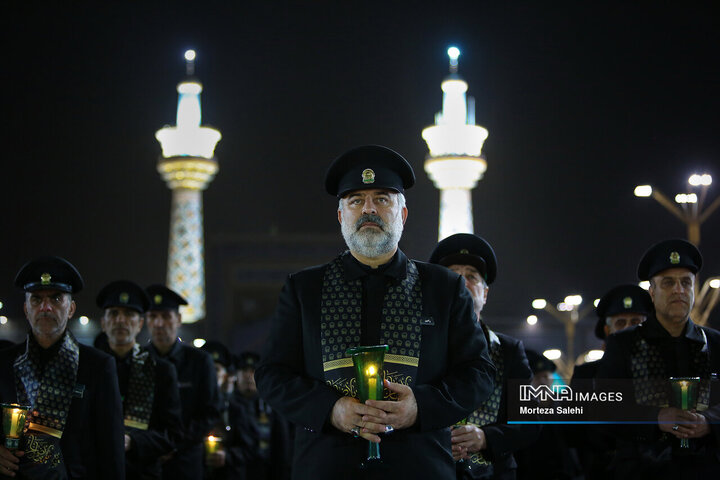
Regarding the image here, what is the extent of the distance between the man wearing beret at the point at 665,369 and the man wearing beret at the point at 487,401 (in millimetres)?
684

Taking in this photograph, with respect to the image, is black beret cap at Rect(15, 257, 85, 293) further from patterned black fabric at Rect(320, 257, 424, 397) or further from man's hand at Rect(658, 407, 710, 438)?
man's hand at Rect(658, 407, 710, 438)

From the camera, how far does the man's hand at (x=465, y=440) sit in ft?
20.8

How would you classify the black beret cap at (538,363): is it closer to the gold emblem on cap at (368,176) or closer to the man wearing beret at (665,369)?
the man wearing beret at (665,369)

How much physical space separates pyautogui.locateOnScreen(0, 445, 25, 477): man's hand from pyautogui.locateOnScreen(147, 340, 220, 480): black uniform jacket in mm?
4165

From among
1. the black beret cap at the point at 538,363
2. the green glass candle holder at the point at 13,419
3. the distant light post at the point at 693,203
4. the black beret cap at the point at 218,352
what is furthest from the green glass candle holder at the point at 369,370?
the distant light post at the point at 693,203

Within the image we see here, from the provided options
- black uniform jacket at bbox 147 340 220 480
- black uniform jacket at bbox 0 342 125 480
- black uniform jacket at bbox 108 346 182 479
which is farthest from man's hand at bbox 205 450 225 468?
black uniform jacket at bbox 0 342 125 480

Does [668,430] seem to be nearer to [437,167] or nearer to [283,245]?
[283,245]

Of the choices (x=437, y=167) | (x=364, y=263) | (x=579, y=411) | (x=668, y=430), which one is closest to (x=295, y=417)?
(x=364, y=263)

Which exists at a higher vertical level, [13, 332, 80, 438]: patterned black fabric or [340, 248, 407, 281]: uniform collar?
[340, 248, 407, 281]: uniform collar

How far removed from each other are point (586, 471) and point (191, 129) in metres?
93.6

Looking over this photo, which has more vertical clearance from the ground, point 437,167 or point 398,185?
point 437,167

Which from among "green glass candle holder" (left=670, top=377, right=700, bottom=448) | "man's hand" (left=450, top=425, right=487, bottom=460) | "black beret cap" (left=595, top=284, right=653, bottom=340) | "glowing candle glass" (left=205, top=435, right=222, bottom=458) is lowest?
"man's hand" (left=450, top=425, right=487, bottom=460)

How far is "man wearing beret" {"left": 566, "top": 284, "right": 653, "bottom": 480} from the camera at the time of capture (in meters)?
8.62

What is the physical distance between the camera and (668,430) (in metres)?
6.53
